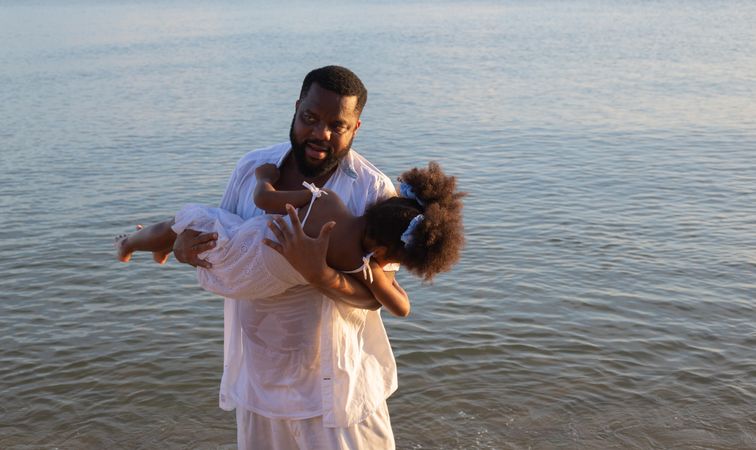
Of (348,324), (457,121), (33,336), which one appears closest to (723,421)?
(348,324)

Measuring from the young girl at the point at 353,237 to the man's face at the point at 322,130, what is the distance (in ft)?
0.58

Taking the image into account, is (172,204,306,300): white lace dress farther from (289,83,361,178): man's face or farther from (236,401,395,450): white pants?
(236,401,395,450): white pants

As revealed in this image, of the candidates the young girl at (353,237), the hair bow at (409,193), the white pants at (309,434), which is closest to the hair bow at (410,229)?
the young girl at (353,237)

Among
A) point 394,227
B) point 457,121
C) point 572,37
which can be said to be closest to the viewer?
point 394,227

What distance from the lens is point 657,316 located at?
23.8 feet

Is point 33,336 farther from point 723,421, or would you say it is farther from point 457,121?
point 457,121

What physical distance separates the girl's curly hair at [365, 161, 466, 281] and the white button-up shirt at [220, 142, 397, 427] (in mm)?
177

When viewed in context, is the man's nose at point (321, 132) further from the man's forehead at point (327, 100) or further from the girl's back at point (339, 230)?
the girl's back at point (339, 230)

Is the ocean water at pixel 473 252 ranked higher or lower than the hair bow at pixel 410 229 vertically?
lower

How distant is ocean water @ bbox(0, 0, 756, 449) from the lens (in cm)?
596

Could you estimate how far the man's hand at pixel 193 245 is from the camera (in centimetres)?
308

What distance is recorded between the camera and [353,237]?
3105 mm

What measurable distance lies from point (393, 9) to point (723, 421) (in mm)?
43010

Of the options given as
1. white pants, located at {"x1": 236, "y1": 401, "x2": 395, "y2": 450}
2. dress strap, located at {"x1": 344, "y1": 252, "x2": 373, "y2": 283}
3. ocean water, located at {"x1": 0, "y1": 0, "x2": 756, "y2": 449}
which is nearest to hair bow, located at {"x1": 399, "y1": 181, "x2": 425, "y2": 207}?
dress strap, located at {"x1": 344, "y1": 252, "x2": 373, "y2": 283}
